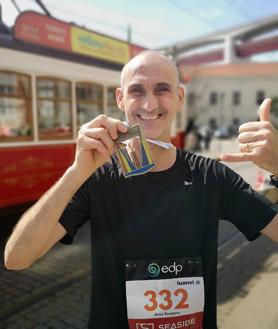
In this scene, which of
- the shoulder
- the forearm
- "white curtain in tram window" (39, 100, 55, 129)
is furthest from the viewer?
"white curtain in tram window" (39, 100, 55, 129)

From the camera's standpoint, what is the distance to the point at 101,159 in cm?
144

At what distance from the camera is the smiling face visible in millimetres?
1583

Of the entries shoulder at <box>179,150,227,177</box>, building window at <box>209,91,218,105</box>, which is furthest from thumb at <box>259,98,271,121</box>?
building window at <box>209,91,218,105</box>

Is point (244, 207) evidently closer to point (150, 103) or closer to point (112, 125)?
point (150, 103)

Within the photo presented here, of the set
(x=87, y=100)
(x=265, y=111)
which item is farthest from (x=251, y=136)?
(x=87, y=100)

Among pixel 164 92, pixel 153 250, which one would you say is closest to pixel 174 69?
pixel 164 92

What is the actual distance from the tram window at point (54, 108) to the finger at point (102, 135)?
17.2ft

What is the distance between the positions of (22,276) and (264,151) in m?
3.90

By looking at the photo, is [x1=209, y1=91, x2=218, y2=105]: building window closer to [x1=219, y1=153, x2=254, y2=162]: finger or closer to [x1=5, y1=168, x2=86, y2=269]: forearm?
→ [x1=219, y1=153, x2=254, y2=162]: finger

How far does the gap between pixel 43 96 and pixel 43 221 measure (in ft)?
17.3

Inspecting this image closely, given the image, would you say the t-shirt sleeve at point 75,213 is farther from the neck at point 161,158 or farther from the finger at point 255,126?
the finger at point 255,126

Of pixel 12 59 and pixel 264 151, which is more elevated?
pixel 12 59

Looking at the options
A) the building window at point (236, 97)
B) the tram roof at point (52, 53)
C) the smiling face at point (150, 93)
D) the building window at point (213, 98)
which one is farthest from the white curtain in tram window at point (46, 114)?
the building window at point (213, 98)

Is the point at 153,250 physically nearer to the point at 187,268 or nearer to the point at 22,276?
the point at 187,268
